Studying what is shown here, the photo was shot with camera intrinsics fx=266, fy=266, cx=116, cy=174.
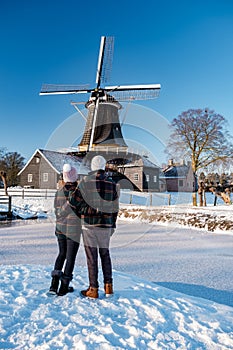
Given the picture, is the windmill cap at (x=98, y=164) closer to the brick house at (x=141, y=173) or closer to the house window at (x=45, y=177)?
the house window at (x=45, y=177)

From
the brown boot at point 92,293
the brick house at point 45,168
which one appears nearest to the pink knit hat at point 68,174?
the brown boot at point 92,293

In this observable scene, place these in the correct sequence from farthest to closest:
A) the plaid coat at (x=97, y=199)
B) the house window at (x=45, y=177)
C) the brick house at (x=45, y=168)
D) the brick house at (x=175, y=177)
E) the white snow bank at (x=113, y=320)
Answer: the brick house at (x=175, y=177), the house window at (x=45, y=177), the brick house at (x=45, y=168), the plaid coat at (x=97, y=199), the white snow bank at (x=113, y=320)

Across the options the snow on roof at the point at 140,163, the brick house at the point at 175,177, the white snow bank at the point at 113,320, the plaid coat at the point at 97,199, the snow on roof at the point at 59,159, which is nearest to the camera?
the white snow bank at the point at 113,320

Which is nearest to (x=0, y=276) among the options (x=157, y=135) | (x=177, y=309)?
(x=177, y=309)

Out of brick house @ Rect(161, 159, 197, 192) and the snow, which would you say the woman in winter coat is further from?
brick house @ Rect(161, 159, 197, 192)

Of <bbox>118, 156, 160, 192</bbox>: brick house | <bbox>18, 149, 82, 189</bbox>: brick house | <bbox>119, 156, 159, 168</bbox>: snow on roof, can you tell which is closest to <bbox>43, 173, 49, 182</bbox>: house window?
<bbox>18, 149, 82, 189</bbox>: brick house

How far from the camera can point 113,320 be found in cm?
265

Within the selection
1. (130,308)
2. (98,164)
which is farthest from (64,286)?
(98,164)

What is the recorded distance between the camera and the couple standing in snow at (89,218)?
3129 millimetres

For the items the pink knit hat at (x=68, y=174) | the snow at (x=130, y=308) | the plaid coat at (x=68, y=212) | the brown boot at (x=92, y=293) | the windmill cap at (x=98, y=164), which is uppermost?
the windmill cap at (x=98, y=164)

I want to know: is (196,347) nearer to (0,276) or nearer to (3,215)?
(0,276)

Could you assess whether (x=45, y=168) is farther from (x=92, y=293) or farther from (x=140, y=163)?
(x=92, y=293)

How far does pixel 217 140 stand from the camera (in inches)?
715

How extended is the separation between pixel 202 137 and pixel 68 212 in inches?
661
